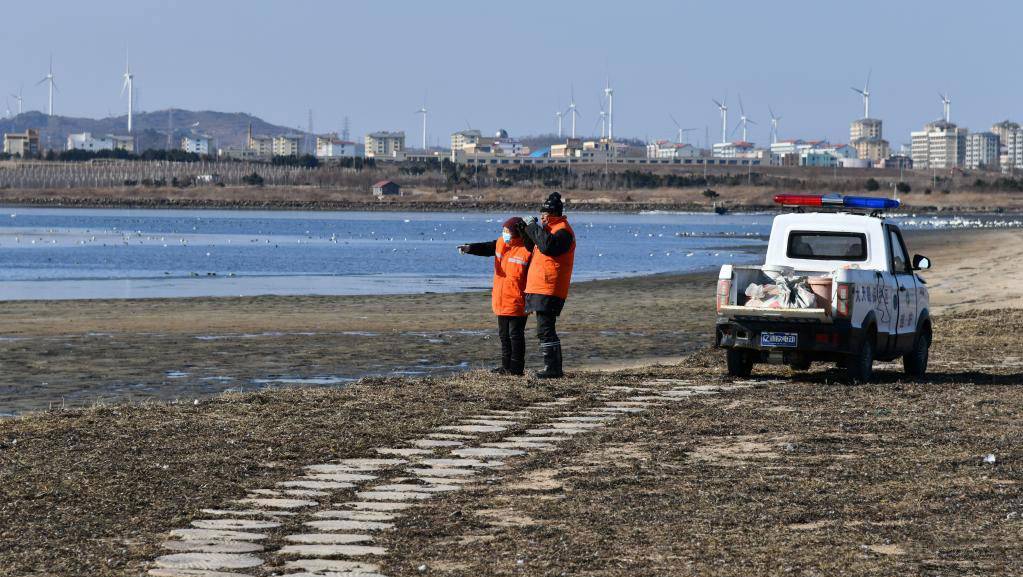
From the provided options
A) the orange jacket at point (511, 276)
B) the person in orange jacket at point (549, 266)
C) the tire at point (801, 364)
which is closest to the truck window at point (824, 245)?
the tire at point (801, 364)

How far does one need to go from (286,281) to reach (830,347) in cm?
3239

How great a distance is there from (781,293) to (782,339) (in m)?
0.59

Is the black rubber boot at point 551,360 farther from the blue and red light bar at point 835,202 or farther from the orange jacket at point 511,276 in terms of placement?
the blue and red light bar at point 835,202

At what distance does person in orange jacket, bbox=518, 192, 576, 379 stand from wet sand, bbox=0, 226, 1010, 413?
4.05 meters

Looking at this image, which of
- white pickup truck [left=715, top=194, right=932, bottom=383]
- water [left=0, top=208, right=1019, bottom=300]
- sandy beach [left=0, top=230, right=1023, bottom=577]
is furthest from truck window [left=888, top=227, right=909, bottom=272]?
water [left=0, top=208, right=1019, bottom=300]

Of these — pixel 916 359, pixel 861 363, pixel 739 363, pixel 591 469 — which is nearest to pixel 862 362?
pixel 861 363

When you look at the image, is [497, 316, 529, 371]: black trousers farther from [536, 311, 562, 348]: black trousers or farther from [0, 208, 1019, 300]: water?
[0, 208, 1019, 300]: water

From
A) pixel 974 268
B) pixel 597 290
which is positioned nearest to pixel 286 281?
pixel 597 290

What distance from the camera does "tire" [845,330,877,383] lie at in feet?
57.8

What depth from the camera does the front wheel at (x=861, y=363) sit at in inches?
694

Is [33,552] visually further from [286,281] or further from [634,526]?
[286,281]

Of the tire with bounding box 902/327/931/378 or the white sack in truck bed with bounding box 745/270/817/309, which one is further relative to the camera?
the tire with bounding box 902/327/931/378

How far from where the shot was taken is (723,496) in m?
10.5

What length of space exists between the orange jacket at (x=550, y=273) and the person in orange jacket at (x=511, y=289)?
0.56 ft
